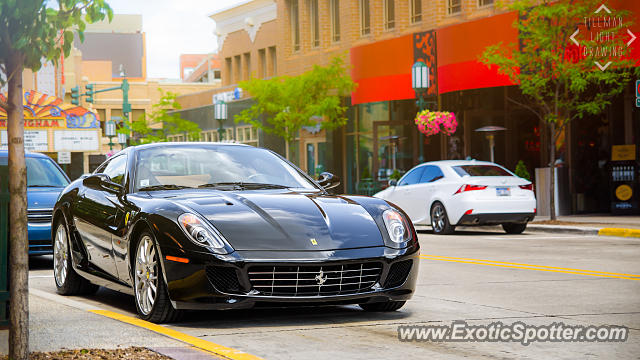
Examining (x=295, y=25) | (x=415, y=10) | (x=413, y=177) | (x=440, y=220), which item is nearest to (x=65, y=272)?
(x=440, y=220)

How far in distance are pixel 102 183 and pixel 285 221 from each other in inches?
87.2

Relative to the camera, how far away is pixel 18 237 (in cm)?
540

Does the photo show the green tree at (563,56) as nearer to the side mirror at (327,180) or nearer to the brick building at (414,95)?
the brick building at (414,95)

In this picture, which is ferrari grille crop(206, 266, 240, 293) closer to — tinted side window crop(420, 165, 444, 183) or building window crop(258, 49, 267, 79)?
tinted side window crop(420, 165, 444, 183)

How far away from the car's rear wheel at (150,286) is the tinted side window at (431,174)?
13111 mm

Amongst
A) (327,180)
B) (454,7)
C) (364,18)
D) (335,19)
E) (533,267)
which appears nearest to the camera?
(327,180)

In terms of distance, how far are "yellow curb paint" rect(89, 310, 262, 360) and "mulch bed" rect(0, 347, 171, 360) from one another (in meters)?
0.35

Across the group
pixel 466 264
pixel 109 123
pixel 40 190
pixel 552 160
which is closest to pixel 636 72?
pixel 552 160

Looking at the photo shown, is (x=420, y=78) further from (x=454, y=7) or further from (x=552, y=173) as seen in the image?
(x=552, y=173)

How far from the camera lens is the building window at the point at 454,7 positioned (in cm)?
3081

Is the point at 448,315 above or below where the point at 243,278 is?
below

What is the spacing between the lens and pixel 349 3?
36719 millimetres

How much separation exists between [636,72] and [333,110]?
14.8 m

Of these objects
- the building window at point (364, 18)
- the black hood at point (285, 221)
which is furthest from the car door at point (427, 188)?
the building window at point (364, 18)
